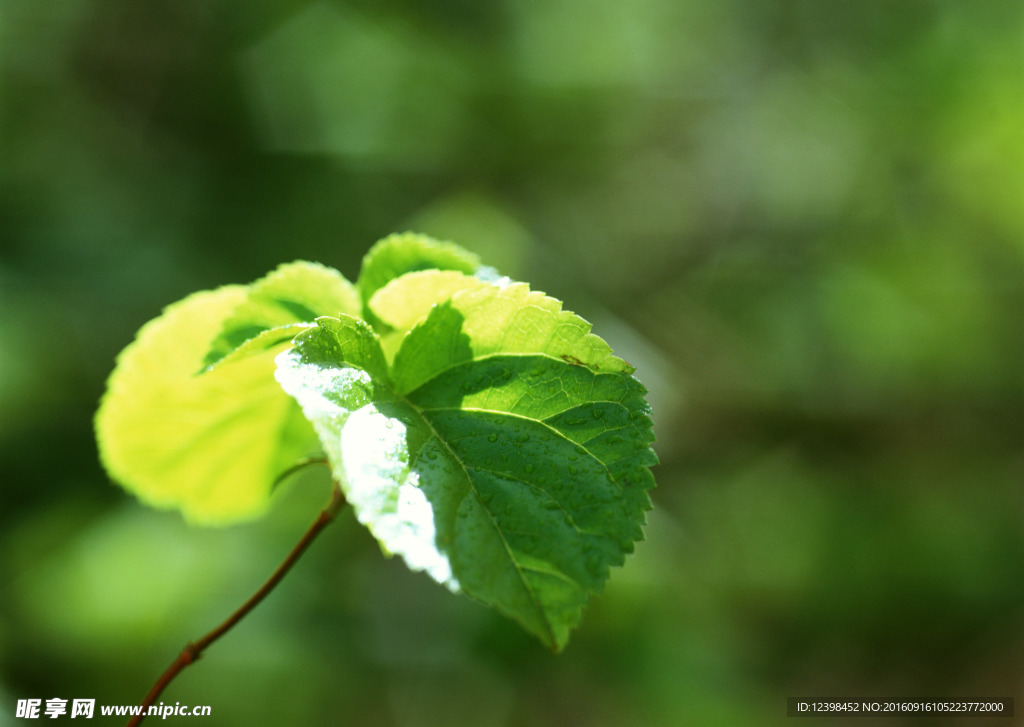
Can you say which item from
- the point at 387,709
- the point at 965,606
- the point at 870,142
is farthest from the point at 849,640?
the point at 870,142

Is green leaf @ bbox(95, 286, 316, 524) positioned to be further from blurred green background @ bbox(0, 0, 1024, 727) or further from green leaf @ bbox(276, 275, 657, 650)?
blurred green background @ bbox(0, 0, 1024, 727)

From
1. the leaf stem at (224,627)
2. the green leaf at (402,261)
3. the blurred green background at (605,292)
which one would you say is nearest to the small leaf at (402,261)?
the green leaf at (402,261)

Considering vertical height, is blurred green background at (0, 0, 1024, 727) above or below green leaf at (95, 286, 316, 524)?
above

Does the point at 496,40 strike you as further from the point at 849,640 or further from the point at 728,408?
the point at 849,640

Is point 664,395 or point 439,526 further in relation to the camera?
point 664,395

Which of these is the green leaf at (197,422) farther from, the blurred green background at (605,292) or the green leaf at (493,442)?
the blurred green background at (605,292)

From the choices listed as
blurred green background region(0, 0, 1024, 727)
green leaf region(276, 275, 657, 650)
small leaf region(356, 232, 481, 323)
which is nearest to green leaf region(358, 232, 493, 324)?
small leaf region(356, 232, 481, 323)

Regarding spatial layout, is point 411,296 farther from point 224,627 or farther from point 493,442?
point 224,627
